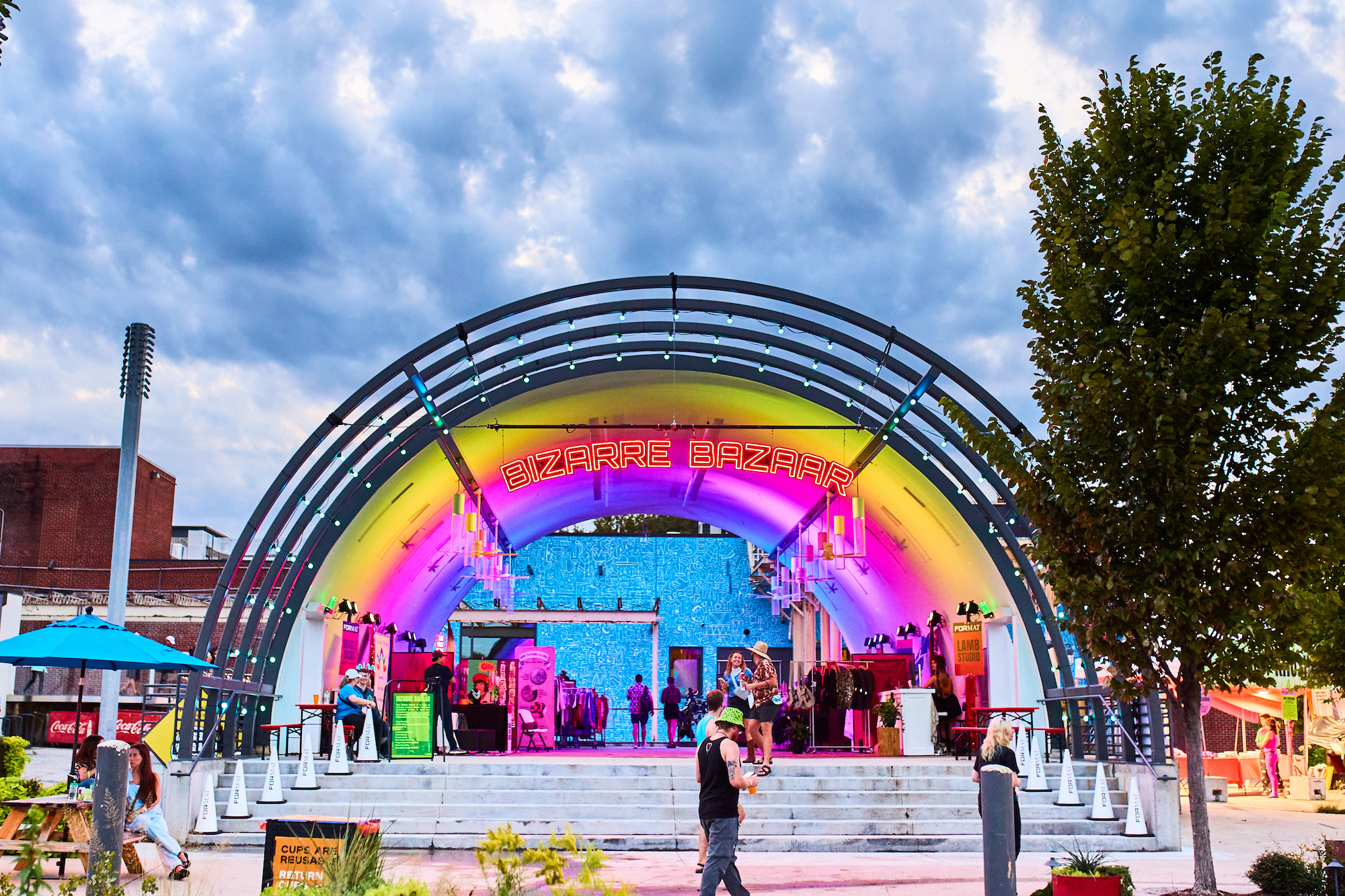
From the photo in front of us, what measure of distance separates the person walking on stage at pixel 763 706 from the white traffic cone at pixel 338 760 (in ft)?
16.8

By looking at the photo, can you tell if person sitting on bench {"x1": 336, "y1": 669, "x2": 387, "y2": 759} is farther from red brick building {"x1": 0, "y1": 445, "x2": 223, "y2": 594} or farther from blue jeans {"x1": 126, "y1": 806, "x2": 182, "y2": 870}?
red brick building {"x1": 0, "y1": 445, "x2": 223, "y2": 594}

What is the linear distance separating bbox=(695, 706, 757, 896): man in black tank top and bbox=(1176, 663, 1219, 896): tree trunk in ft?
10.3

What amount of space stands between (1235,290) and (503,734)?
616 inches

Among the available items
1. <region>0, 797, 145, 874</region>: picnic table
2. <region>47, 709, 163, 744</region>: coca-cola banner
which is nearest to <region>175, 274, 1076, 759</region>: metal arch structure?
<region>0, 797, 145, 874</region>: picnic table

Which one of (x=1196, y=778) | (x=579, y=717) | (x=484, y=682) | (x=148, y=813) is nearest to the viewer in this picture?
(x=1196, y=778)

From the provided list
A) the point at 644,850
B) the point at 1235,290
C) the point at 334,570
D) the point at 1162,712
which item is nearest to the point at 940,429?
the point at 1162,712

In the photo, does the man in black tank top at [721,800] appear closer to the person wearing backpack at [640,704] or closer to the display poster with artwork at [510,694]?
the display poster with artwork at [510,694]

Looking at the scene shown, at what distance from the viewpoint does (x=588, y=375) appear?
1773cm

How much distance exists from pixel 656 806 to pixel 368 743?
4.58 metres

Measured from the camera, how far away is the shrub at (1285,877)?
8633mm

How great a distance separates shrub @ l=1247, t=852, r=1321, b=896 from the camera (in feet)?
28.3

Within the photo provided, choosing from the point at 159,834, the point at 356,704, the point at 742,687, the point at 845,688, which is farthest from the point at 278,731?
the point at 845,688

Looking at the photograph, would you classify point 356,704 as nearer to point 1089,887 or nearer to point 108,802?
point 108,802

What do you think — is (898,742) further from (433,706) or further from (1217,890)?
(1217,890)
